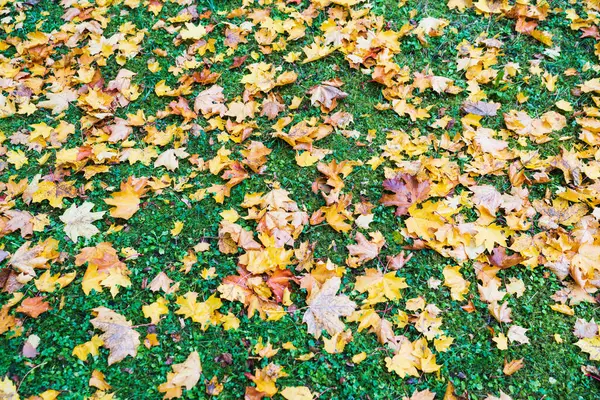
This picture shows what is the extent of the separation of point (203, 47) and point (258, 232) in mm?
1943

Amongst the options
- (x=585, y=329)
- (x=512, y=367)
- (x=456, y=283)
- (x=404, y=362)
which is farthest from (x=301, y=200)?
(x=585, y=329)

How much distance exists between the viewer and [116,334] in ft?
8.45

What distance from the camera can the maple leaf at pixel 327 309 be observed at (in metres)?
2.57

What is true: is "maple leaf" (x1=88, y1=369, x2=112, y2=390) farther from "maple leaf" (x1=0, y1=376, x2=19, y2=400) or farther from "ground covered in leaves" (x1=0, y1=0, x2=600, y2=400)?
"maple leaf" (x1=0, y1=376, x2=19, y2=400)

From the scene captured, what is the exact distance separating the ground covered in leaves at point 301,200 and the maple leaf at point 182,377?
11mm

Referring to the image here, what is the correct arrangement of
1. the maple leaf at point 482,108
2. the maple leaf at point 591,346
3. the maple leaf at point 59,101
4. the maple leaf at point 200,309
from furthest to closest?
1. the maple leaf at point 59,101
2. the maple leaf at point 482,108
3. the maple leaf at point 200,309
4. the maple leaf at point 591,346

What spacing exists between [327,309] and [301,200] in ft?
2.63

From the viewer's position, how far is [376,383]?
2.43 metres

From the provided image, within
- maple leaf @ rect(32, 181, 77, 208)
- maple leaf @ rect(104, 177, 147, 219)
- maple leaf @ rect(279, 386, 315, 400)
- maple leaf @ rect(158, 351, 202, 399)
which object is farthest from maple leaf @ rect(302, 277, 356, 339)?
maple leaf @ rect(32, 181, 77, 208)

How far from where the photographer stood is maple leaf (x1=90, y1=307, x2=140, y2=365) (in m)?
2.52

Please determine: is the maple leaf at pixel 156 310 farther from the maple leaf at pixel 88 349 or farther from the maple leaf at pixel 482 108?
the maple leaf at pixel 482 108

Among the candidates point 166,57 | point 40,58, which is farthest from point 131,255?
point 40,58

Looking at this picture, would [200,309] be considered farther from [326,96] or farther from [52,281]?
[326,96]

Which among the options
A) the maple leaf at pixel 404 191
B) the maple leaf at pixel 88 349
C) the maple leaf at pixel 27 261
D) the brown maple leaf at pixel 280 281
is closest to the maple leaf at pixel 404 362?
the brown maple leaf at pixel 280 281
